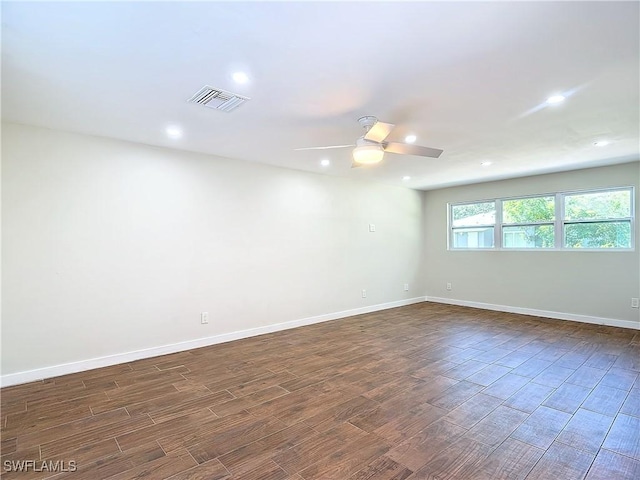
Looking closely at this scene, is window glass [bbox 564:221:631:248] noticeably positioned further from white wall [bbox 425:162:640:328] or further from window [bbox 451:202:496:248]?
window [bbox 451:202:496:248]

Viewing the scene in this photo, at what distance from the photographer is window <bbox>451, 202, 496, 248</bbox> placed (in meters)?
6.48

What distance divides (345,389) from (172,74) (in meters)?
2.84

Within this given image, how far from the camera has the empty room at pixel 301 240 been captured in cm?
190

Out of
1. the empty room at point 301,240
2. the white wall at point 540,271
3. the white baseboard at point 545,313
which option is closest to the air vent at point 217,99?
the empty room at point 301,240

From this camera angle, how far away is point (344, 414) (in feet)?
8.26

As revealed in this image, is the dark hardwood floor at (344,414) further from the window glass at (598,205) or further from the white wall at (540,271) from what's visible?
the window glass at (598,205)

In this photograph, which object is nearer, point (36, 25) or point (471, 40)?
point (36, 25)

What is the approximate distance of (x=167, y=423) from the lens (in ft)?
7.95

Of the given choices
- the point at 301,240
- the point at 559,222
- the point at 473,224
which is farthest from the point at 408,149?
the point at 473,224

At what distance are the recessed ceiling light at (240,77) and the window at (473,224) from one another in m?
5.62

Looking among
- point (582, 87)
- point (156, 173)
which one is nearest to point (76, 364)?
point (156, 173)

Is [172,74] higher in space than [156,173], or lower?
higher

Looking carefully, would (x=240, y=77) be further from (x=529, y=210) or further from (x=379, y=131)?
(x=529, y=210)

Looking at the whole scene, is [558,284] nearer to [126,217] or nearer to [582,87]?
[582,87]
